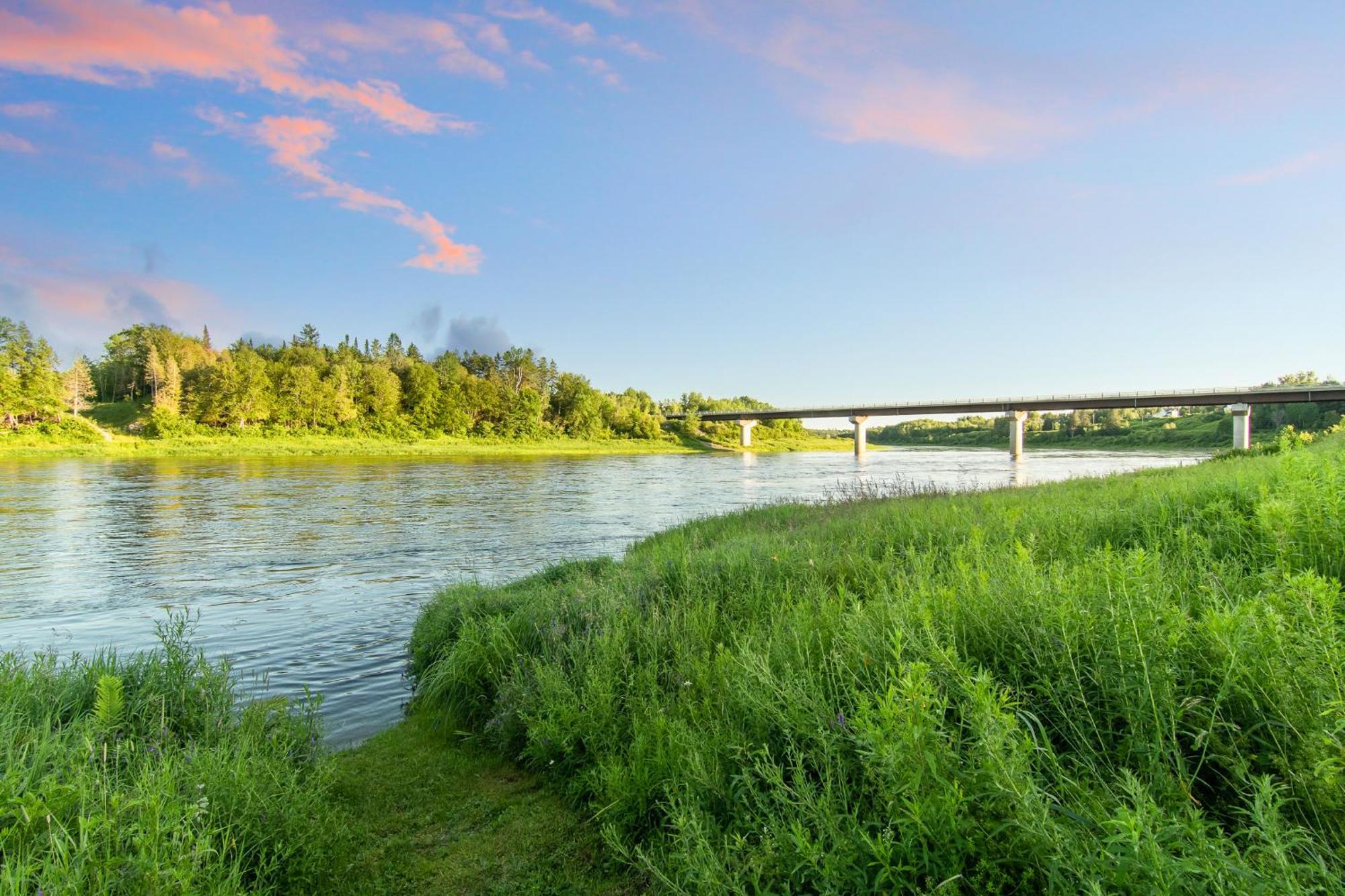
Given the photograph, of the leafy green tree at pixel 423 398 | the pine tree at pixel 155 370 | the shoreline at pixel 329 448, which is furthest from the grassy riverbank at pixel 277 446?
the pine tree at pixel 155 370

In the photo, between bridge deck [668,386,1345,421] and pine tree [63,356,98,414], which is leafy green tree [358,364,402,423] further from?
bridge deck [668,386,1345,421]

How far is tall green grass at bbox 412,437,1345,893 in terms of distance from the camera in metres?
2.48

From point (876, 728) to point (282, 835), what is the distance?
12.9 feet

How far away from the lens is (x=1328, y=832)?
2.41m

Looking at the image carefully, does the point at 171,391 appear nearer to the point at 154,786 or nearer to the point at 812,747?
the point at 154,786

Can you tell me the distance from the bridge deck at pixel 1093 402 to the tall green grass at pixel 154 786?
3661 inches

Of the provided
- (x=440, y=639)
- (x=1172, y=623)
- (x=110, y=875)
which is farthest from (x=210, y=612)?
(x=1172, y=623)

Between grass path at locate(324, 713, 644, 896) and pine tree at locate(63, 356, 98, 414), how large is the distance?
113750mm

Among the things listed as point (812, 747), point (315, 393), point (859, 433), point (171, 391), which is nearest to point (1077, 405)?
point (859, 433)

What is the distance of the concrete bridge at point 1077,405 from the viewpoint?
6881 centimetres

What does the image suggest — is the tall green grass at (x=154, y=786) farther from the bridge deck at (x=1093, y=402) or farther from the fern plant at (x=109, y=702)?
the bridge deck at (x=1093, y=402)

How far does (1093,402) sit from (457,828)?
9799 centimetres

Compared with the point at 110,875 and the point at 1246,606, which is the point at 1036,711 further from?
the point at 110,875

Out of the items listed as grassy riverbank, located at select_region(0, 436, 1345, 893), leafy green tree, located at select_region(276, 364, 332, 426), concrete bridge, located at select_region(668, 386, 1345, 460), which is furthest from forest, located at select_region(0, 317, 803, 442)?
grassy riverbank, located at select_region(0, 436, 1345, 893)
